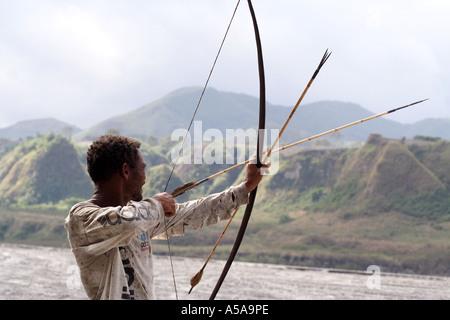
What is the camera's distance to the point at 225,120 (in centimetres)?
16725

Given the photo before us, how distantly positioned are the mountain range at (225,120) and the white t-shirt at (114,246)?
463 ft

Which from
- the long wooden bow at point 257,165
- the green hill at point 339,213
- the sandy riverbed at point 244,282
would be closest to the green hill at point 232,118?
the green hill at point 339,213

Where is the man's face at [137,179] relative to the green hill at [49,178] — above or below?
below

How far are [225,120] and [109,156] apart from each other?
165263 millimetres

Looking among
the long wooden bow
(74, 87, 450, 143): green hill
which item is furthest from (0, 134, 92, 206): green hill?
(74, 87, 450, 143): green hill

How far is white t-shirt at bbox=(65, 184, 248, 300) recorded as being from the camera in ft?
6.95

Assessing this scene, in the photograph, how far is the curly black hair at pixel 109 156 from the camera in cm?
228

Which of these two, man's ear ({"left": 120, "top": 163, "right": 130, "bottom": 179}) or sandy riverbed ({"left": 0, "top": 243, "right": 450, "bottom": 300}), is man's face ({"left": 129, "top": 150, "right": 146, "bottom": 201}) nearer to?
man's ear ({"left": 120, "top": 163, "right": 130, "bottom": 179})

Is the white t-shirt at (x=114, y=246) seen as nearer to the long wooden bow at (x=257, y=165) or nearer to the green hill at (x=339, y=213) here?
the long wooden bow at (x=257, y=165)

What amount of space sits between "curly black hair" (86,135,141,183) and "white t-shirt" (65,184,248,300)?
0.41ft

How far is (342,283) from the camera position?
34.7m

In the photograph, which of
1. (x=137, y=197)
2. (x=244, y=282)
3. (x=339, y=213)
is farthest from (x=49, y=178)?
(x=137, y=197)
